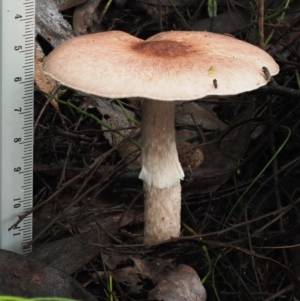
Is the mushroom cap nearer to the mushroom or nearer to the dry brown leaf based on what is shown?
the mushroom

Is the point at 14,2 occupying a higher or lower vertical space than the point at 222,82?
higher

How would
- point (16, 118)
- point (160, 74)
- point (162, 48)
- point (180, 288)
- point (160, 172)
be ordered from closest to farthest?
1. point (160, 74)
2. point (162, 48)
3. point (180, 288)
4. point (160, 172)
5. point (16, 118)

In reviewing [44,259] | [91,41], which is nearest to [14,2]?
[91,41]

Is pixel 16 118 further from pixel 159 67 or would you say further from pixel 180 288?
pixel 180 288

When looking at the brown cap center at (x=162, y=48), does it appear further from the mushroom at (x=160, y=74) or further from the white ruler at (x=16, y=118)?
the white ruler at (x=16, y=118)

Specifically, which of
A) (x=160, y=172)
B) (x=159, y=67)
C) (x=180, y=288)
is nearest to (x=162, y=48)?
(x=159, y=67)

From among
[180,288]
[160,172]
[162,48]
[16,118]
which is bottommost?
[180,288]

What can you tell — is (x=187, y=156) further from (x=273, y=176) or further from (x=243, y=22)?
(x=243, y=22)
